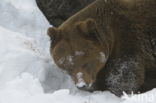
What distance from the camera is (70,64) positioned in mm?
6887

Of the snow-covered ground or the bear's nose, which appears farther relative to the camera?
the bear's nose

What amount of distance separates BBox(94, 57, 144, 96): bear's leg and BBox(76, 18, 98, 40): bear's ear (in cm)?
61

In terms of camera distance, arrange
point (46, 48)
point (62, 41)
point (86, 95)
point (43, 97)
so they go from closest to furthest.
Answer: point (43, 97), point (86, 95), point (62, 41), point (46, 48)

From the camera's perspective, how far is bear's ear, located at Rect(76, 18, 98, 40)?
6.86 metres

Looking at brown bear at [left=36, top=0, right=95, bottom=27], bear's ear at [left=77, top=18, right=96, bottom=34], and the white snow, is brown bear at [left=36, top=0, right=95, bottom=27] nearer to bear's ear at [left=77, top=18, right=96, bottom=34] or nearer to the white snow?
bear's ear at [left=77, top=18, right=96, bottom=34]

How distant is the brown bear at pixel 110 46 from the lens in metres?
6.86

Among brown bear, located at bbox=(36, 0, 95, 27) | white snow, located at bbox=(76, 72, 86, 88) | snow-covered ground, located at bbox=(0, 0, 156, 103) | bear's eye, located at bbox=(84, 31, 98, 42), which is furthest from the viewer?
brown bear, located at bbox=(36, 0, 95, 27)

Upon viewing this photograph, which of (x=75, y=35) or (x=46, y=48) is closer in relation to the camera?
(x=75, y=35)

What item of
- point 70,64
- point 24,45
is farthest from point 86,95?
point 24,45

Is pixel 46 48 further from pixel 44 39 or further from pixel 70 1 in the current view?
pixel 70 1

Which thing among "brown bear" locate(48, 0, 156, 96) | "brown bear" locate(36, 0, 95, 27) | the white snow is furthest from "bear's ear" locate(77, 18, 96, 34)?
"brown bear" locate(36, 0, 95, 27)

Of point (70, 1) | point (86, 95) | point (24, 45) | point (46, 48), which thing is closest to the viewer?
point (86, 95)

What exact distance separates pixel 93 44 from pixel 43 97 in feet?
4.99

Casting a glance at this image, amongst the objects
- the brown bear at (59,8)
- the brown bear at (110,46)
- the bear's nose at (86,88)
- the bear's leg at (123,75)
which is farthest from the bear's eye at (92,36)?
the brown bear at (59,8)
